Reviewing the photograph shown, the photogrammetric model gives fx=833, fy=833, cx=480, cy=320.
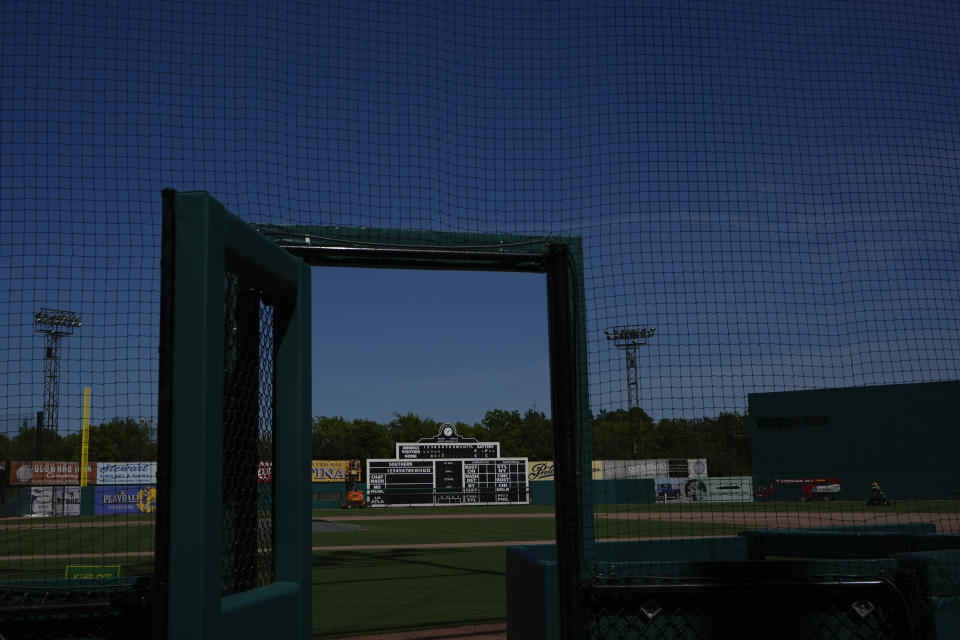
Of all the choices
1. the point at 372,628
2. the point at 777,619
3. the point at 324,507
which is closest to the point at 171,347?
the point at 777,619

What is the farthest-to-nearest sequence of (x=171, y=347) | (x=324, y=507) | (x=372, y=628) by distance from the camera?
(x=324, y=507) < (x=372, y=628) < (x=171, y=347)

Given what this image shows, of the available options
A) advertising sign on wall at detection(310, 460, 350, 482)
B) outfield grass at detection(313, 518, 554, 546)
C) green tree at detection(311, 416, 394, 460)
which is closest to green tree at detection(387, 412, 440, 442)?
green tree at detection(311, 416, 394, 460)

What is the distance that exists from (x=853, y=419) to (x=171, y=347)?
1303 inches

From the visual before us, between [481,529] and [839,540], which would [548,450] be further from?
[839,540]

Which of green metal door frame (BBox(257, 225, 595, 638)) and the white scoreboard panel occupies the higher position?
green metal door frame (BBox(257, 225, 595, 638))

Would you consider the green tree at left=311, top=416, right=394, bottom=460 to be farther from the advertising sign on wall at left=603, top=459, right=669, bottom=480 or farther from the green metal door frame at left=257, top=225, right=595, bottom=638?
the green metal door frame at left=257, top=225, right=595, bottom=638

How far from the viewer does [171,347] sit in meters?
3.07

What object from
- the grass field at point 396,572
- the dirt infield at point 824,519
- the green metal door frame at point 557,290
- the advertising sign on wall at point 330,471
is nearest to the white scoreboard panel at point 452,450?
the advertising sign on wall at point 330,471

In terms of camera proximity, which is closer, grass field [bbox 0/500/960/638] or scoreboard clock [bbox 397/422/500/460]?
grass field [bbox 0/500/960/638]

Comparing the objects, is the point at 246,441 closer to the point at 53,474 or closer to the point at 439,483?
the point at 439,483

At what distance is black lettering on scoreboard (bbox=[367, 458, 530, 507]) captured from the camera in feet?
161

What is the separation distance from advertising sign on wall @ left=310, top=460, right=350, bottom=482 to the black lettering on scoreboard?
25.1 feet

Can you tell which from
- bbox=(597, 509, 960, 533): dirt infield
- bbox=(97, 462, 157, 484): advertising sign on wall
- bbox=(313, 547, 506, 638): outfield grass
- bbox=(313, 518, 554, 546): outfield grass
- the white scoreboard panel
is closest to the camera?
bbox=(313, 547, 506, 638): outfield grass

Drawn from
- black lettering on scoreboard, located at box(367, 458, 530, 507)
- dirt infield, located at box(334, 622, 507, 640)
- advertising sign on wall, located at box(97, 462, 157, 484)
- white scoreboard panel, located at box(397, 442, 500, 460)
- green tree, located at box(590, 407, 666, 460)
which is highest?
green tree, located at box(590, 407, 666, 460)
